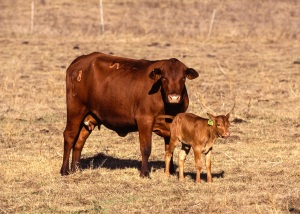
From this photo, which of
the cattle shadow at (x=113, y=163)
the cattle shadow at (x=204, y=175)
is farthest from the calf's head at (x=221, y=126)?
the cattle shadow at (x=113, y=163)

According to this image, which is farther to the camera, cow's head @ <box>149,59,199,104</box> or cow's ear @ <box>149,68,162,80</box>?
cow's ear @ <box>149,68,162,80</box>

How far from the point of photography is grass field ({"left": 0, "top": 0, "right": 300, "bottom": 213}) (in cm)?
1035

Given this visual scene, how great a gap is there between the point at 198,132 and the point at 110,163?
2545mm

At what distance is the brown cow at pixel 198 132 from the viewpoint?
1083 cm

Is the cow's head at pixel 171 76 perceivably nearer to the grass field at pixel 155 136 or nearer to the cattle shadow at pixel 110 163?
the grass field at pixel 155 136

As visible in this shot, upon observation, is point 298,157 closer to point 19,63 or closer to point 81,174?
point 81,174

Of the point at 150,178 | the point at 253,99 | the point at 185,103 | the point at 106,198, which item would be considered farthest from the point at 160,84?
the point at 253,99

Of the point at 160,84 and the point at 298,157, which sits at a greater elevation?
the point at 160,84

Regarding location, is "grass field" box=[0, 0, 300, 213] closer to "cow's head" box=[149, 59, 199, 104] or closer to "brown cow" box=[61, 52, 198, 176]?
"brown cow" box=[61, 52, 198, 176]

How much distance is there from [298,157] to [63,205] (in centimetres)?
445

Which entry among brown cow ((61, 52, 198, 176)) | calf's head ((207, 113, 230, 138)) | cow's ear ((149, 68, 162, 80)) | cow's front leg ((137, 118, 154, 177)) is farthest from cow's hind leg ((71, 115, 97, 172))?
calf's head ((207, 113, 230, 138))

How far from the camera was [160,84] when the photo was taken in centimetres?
1166

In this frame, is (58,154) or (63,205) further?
(58,154)

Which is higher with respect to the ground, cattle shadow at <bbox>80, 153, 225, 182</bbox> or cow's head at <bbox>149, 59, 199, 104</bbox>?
cow's head at <bbox>149, 59, 199, 104</bbox>
